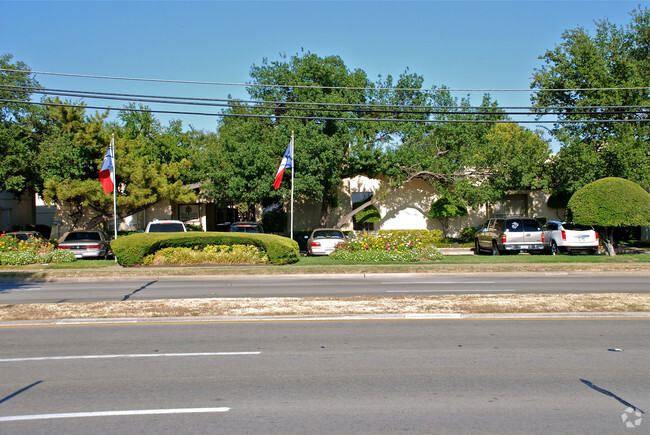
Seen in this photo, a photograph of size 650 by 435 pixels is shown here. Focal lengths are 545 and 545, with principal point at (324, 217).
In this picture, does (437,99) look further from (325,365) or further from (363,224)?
(325,365)

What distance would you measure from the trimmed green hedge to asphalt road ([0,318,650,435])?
11.2m

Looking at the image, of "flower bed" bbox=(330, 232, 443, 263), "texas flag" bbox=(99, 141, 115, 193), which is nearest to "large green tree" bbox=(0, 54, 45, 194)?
"texas flag" bbox=(99, 141, 115, 193)

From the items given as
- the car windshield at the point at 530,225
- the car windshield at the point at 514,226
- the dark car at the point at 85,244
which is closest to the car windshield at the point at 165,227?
the dark car at the point at 85,244

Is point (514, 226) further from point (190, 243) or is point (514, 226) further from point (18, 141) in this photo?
point (18, 141)

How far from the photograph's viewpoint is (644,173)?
A: 27.4 meters

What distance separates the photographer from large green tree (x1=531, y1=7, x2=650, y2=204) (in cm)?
2748

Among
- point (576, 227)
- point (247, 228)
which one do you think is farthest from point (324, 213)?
point (576, 227)

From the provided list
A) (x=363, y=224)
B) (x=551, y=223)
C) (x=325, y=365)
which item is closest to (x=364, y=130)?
(x=363, y=224)

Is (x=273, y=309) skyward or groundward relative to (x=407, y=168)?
groundward

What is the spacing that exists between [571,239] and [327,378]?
70.9 ft

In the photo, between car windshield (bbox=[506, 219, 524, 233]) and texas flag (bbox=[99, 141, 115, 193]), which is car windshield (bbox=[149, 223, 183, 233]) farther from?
car windshield (bbox=[506, 219, 524, 233])

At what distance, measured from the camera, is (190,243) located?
856 inches

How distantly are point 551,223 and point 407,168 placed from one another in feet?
Result: 27.6

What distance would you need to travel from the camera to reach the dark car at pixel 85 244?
24297 millimetres
